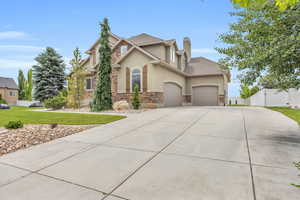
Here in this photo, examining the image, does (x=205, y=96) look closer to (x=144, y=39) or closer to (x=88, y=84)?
(x=144, y=39)

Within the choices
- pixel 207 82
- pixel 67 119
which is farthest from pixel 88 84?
pixel 207 82

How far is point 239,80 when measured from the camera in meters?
4.50

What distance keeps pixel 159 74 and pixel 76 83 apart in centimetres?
793

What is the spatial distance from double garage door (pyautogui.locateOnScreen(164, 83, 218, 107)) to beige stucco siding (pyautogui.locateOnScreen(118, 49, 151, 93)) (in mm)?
3568

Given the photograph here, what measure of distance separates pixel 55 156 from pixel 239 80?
17.5 ft

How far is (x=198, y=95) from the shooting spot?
58.3 feet

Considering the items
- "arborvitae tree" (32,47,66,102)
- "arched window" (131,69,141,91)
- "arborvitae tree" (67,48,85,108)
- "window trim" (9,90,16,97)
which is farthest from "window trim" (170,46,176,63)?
"window trim" (9,90,16,97)

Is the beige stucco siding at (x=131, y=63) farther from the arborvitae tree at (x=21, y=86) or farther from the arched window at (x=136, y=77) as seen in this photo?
the arborvitae tree at (x=21, y=86)

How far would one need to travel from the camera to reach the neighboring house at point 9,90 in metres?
32.7

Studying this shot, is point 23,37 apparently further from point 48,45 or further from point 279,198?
point 279,198

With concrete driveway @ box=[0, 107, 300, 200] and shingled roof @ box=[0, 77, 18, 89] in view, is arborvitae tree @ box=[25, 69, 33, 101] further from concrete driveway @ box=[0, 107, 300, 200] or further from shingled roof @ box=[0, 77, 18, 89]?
concrete driveway @ box=[0, 107, 300, 200]

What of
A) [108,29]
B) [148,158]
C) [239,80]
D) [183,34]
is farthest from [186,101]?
[148,158]

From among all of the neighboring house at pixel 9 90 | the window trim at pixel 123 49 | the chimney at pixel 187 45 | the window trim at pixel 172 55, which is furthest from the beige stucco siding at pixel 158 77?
the neighboring house at pixel 9 90

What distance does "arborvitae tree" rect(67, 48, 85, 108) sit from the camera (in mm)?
13703
